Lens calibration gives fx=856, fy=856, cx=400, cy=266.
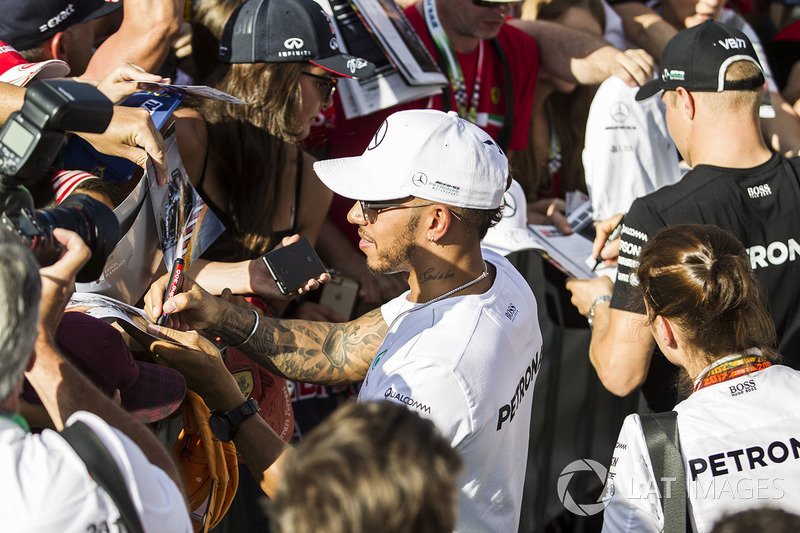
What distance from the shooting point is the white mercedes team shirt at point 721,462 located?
210 cm

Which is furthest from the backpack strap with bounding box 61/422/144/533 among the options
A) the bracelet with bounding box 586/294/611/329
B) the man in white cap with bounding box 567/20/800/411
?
the bracelet with bounding box 586/294/611/329

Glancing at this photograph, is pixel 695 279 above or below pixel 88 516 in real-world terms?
below

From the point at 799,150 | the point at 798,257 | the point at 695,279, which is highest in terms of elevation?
the point at 695,279

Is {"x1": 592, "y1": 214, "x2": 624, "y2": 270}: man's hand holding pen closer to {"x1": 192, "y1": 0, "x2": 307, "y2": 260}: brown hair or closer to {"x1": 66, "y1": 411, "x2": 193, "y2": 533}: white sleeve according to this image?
{"x1": 192, "y1": 0, "x2": 307, "y2": 260}: brown hair

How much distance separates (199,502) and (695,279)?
4.77ft

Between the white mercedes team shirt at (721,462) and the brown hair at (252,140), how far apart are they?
1746mm

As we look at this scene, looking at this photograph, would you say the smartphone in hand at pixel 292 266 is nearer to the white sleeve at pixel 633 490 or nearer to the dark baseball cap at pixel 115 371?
the dark baseball cap at pixel 115 371

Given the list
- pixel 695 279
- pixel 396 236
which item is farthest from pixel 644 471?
pixel 396 236

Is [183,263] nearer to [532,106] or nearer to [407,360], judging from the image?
[407,360]

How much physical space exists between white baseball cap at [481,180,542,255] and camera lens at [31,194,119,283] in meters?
2.15

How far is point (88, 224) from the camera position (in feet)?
5.94

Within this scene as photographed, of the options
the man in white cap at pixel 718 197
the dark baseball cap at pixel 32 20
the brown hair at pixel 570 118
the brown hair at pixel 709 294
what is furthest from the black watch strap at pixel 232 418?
the brown hair at pixel 570 118

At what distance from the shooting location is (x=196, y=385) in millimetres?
2229

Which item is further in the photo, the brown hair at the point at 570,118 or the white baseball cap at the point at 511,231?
the brown hair at the point at 570,118
